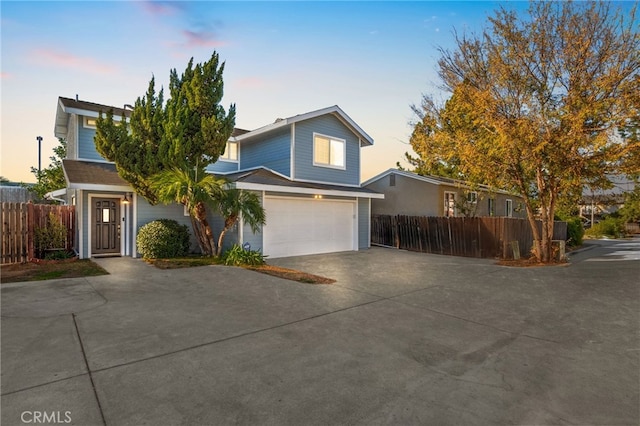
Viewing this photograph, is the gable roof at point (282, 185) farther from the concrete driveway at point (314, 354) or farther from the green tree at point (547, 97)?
the concrete driveway at point (314, 354)

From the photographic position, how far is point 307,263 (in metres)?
11.0

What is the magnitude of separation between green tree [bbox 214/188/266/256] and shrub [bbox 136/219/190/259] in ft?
4.52

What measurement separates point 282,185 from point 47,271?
6864mm

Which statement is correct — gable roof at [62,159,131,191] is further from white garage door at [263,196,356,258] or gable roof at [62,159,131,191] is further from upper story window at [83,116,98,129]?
white garage door at [263,196,356,258]

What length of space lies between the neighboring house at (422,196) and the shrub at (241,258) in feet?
34.8

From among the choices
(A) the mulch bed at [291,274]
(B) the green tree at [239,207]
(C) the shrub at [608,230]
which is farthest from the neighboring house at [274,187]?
(C) the shrub at [608,230]

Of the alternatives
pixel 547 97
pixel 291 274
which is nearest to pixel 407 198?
pixel 547 97

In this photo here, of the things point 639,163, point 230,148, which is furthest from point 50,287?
point 639,163

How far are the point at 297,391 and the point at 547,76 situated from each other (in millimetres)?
11816

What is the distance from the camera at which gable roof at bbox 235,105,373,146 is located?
13055mm

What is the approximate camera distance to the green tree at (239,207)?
1019 cm

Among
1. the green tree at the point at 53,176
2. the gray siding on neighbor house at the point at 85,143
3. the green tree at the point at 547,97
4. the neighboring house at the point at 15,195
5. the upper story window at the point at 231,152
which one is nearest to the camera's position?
the green tree at the point at 547,97

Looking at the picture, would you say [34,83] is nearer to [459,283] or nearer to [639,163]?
[459,283]

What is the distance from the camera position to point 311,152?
1395cm
